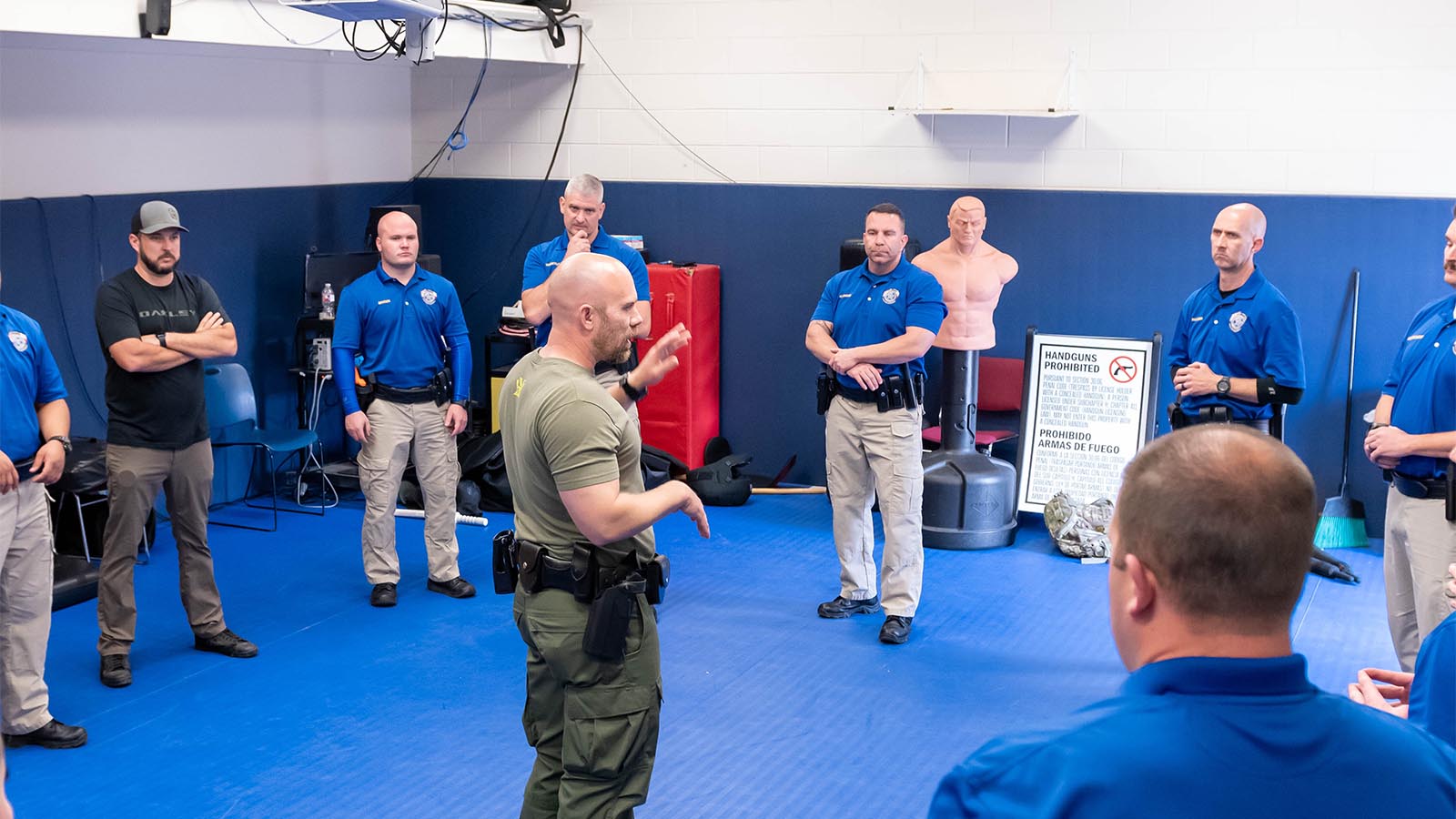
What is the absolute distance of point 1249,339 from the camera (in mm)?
5477

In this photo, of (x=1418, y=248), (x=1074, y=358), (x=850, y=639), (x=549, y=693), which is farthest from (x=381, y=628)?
(x=1418, y=248)

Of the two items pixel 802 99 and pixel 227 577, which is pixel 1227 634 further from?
pixel 802 99

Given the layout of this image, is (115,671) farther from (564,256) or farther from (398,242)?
(564,256)

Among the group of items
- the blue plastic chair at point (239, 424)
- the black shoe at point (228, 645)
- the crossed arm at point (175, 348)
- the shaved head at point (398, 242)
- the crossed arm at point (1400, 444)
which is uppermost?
the shaved head at point (398, 242)

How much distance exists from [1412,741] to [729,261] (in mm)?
7679

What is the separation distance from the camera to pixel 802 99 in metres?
8.54

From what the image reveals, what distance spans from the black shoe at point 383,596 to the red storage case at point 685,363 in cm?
277

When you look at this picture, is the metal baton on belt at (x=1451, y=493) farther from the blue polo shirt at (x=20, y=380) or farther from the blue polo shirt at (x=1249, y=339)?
the blue polo shirt at (x=20, y=380)

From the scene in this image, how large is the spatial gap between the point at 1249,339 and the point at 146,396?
4.49 meters

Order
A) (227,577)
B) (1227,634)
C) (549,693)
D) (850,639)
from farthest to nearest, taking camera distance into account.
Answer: (227,577) → (850,639) → (549,693) → (1227,634)

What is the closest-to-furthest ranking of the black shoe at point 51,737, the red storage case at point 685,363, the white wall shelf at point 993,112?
the black shoe at point 51,737
the white wall shelf at point 993,112
the red storage case at point 685,363

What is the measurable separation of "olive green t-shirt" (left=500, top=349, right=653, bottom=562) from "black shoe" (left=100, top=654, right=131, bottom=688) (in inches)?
106

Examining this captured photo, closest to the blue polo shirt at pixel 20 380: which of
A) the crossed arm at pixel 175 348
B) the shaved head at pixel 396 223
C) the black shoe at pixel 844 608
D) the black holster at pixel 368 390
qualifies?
the crossed arm at pixel 175 348

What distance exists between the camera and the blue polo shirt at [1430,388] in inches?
160
